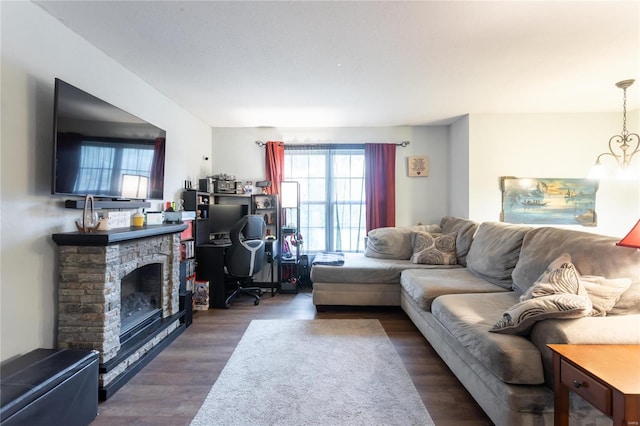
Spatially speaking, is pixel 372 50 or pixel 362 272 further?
pixel 362 272

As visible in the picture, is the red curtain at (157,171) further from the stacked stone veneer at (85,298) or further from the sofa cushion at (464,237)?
the sofa cushion at (464,237)

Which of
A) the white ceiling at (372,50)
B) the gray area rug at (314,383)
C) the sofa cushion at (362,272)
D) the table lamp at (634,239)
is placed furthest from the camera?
→ the sofa cushion at (362,272)

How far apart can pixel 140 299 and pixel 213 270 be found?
97cm

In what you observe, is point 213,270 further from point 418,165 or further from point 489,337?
point 418,165

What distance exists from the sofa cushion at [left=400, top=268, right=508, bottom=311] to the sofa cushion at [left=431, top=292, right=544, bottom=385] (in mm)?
143

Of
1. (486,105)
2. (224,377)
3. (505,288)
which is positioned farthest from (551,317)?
(486,105)

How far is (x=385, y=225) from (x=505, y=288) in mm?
1975

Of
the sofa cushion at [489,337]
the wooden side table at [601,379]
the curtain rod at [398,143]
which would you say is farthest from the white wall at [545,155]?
the wooden side table at [601,379]

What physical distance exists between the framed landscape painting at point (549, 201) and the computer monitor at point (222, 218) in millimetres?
3606

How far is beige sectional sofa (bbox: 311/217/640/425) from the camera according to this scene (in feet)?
4.36

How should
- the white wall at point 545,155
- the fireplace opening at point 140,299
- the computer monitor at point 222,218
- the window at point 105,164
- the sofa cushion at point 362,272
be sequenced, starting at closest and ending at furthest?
the window at point 105,164 < the fireplace opening at point 140,299 < the sofa cushion at point 362,272 < the white wall at point 545,155 < the computer monitor at point 222,218

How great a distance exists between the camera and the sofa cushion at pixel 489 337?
134cm

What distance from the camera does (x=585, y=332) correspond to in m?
1.33

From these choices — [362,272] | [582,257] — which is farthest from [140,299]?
[582,257]
